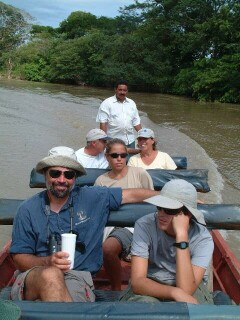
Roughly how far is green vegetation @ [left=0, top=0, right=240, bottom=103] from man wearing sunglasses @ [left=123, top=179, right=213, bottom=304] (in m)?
27.4

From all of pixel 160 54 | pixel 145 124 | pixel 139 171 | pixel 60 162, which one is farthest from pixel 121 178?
pixel 160 54

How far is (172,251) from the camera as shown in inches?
115

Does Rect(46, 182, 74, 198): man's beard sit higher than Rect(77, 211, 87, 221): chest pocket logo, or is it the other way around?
Rect(46, 182, 74, 198): man's beard

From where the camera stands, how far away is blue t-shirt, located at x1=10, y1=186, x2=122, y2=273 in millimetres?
3105

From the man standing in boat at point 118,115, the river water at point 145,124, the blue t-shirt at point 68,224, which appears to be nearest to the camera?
the blue t-shirt at point 68,224

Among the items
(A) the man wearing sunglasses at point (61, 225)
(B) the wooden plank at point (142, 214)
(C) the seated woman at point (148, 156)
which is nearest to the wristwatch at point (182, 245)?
(A) the man wearing sunglasses at point (61, 225)

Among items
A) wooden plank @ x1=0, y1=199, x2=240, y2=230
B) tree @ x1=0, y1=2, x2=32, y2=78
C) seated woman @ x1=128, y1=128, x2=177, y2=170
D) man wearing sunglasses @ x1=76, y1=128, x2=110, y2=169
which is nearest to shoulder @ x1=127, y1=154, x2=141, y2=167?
seated woman @ x1=128, y1=128, x2=177, y2=170

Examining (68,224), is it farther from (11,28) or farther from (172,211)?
(11,28)

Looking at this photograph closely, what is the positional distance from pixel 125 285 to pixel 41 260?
4.69ft

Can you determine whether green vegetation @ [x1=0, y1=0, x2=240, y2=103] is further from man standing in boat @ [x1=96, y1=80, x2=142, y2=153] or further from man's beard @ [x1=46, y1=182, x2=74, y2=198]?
man's beard @ [x1=46, y1=182, x2=74, y2=198]

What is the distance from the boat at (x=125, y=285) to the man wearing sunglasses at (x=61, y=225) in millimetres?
217

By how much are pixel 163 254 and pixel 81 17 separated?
64617 mm

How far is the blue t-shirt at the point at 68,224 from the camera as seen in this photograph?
3.11m

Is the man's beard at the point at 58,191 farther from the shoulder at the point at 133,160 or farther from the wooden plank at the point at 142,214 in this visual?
the shoulder at the point at 133,160
